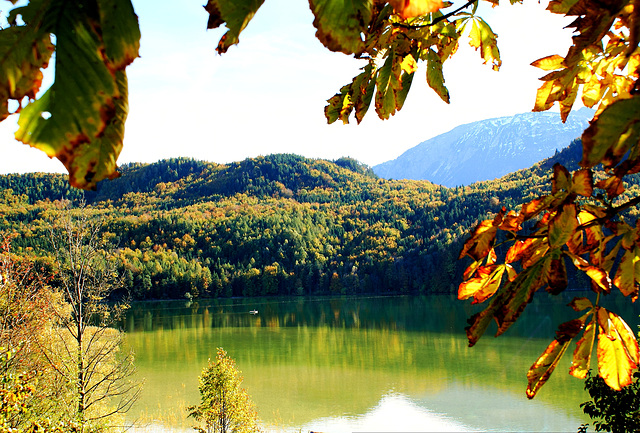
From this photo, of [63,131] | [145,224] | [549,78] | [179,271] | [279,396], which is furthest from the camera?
[145,224]

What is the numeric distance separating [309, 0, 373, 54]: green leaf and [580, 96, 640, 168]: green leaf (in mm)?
225

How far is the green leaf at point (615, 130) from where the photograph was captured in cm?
43

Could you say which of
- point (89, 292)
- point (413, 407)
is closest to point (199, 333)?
point (413, 407)

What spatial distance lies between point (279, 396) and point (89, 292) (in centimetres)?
1612

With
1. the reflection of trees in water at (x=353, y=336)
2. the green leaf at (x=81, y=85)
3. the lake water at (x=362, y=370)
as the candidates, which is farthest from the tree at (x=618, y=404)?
the reflection of trees in water at (x=353, y=336)

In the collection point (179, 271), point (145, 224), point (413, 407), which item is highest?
point (145, 224)

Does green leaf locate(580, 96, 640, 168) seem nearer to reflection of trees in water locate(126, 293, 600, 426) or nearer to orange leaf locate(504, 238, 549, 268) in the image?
orange leaf locate(504, 238, 549, 268)

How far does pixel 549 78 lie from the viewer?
889mm

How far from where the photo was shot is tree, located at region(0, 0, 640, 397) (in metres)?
0.29

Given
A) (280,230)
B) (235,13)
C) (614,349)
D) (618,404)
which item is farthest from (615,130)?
(280,230)

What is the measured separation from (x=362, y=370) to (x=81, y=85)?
31808mm

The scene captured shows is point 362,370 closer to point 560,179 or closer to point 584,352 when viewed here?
point 584,352

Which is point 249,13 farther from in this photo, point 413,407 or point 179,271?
point 179,271

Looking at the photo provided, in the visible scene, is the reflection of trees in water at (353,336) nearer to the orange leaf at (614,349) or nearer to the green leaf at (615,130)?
the orange leaf at (614,349)
